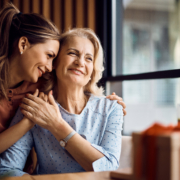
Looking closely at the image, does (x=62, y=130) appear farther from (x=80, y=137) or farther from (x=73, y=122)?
(x=73, y=122)

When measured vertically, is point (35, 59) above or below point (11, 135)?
above

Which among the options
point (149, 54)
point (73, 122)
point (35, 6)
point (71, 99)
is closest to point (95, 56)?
point (71, 99)

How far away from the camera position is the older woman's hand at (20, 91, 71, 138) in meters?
1.25

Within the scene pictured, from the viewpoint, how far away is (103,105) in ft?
5.07

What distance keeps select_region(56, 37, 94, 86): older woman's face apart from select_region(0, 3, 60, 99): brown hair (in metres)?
0.13

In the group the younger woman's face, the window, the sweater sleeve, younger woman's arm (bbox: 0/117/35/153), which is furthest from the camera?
the window

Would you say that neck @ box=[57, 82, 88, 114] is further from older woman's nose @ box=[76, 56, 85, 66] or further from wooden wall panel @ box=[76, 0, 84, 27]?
wooden wall panel @ box=[76, 0, 84, 27]

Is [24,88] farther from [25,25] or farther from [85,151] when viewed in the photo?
[85,151]

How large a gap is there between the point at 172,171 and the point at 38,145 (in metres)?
1.06

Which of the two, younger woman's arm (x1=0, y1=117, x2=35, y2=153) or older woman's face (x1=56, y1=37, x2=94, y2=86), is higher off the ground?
older woman's face (x1=56, y1=37, x2=94, y2=86)

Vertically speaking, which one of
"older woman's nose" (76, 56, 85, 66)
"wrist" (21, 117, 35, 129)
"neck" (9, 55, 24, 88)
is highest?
"older woman's nose" (76, 56, 85, 66)

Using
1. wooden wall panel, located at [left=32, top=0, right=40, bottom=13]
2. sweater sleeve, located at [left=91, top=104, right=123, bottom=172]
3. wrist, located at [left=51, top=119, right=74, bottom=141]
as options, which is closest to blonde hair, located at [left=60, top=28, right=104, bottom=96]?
sweater sleeve, located at [left=91, top=104, right=123, bottom=172]

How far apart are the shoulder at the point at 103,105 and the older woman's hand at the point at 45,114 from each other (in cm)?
30

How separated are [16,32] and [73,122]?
0.71 metres
